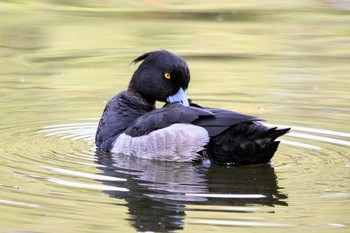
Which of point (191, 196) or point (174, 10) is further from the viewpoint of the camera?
point (174, 10)

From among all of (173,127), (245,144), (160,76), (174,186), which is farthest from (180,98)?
(174,186)

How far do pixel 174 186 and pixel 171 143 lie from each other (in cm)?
96

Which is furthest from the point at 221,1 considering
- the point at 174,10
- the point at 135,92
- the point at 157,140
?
the point at 157,140

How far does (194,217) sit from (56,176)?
156 centimetres

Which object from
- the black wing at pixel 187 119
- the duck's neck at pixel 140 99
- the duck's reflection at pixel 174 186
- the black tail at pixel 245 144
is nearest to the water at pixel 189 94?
the duck's reflection at pixel 174 186

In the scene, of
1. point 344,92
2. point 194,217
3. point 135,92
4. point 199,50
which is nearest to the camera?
point 194,217

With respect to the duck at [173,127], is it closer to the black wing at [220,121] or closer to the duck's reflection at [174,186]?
the black wing at [220,121]

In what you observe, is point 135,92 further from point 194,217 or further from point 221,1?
point 221,1

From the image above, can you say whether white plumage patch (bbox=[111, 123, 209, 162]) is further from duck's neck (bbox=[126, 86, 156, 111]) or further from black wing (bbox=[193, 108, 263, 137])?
duck's neck (bbox=[126, 86, 156, 111])

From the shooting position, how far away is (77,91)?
11656 mm

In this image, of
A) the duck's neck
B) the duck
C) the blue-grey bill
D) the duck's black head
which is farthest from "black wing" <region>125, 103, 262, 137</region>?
the duck's neck

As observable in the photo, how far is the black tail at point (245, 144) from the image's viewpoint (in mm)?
8477

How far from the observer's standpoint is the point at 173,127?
876 centimetres

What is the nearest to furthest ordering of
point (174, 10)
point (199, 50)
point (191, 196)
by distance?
1. point (191, 196)
2. point (199, 50)
3. point (174, 10)
